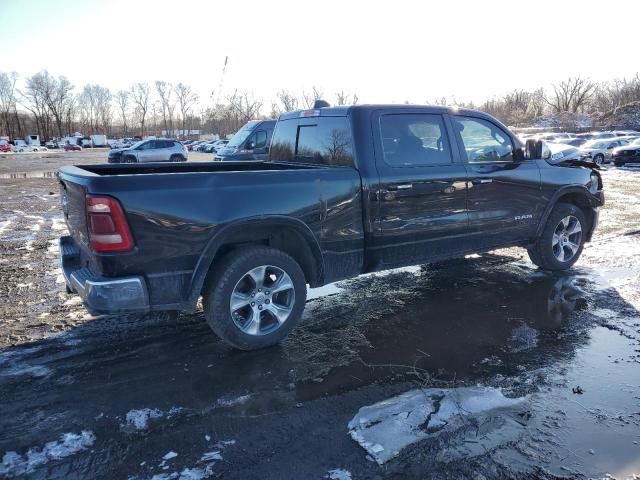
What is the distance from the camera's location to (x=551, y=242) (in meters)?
6.05

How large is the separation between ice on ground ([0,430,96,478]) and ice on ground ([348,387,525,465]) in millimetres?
1615

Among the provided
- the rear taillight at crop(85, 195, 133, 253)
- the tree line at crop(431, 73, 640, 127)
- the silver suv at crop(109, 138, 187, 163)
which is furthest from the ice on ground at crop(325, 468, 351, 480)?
the tree line at crop(431, 73, 640, 127)

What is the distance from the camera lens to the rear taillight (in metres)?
3.35

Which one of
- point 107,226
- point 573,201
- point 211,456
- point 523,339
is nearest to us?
point 211,456

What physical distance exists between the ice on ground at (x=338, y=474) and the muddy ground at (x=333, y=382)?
0.06 feet

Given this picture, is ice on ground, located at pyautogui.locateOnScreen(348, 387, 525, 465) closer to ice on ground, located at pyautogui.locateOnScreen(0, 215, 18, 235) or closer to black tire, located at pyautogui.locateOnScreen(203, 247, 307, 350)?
black tire, located at pyautogui.locateOnScreen(203, 247, 307, 350)

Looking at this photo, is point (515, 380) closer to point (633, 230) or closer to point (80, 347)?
point (80, 347)

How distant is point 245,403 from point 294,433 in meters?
0.50

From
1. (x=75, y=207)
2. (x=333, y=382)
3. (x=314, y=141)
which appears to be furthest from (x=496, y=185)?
(x=75, y=207)

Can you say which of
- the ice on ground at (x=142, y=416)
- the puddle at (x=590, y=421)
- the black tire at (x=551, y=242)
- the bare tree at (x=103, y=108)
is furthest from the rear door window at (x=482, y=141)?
the bare tree at (x=103, y=108)

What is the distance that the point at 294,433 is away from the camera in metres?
3.01

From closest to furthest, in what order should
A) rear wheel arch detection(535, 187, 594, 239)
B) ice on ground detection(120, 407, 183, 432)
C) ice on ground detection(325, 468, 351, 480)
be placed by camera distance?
ice on ground detection(325, 468, 351, 480) → ice on ground detection(120, 407, 183, 432) → rear wheel arch detection(535, 187, 594, 239)

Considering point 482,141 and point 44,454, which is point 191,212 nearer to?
point 44,454

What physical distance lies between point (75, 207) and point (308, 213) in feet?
6.05
